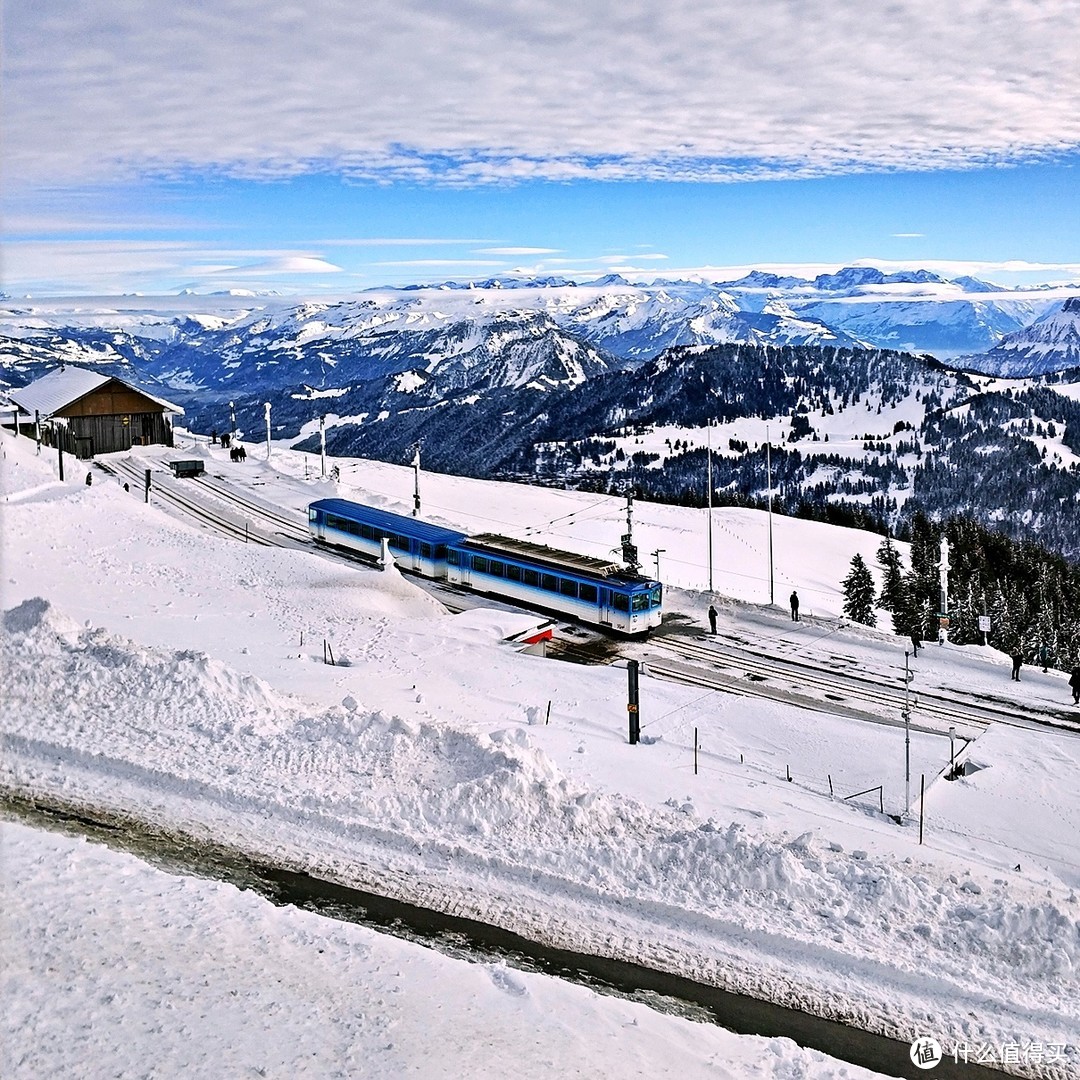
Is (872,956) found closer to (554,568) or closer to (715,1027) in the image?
(715,1027)

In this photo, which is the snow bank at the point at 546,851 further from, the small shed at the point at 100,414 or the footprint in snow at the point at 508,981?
the small shed at the point at 100,414

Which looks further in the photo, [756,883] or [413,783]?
[413,783]

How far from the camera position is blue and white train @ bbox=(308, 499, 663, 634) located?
145ft

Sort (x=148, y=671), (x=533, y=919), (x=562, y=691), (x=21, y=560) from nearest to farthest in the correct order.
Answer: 1. (x=533, y=919)
2. (x=148, y=671)
3. (x=562, y=691)
4. (x=21, y=560)

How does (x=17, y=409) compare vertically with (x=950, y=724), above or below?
above

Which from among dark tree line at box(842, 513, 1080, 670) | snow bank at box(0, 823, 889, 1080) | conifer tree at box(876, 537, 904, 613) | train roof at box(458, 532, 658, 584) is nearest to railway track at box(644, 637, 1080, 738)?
train roof at box(458, 532, 658, 584)

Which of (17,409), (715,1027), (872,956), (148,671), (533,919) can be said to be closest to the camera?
(715,1027)

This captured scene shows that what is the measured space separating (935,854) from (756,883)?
4898mm

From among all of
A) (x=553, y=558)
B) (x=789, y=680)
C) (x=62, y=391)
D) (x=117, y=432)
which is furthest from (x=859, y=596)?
(x=62, y=391)

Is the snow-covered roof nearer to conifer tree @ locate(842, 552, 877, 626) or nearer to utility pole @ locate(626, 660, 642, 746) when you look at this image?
conifer tree @ locate(842, 552, 877, 626)

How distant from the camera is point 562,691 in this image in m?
33.5

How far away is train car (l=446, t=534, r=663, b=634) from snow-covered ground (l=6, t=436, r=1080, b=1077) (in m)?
7.52

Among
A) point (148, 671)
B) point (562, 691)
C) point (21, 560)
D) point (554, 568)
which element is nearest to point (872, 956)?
point (562, 691)

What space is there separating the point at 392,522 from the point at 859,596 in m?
39.3
